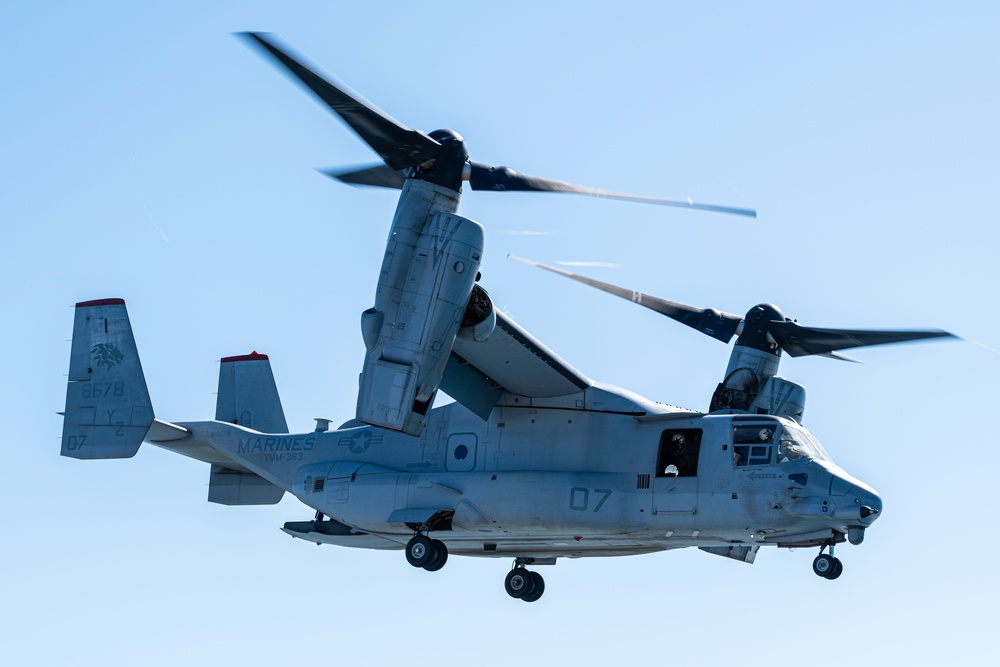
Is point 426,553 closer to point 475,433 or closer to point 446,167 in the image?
point 475,433

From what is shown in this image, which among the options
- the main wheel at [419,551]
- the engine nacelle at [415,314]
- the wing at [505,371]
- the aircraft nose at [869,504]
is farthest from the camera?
the main wheel at [419,551]

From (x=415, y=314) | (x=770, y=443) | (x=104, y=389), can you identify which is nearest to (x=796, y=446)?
(x=770, y=443)

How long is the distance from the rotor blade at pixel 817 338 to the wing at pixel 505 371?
13.8 feet

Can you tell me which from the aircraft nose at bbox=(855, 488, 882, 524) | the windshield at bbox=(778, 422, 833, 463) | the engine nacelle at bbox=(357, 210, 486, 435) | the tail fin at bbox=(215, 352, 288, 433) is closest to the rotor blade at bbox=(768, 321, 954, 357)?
the windshield at bbox=(778, 422, 833, 463)

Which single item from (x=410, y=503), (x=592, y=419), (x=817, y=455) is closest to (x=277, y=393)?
(x=410, y=503)

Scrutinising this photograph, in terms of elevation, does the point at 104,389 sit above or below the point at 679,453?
above

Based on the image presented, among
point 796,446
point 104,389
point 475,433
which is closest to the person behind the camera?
point 796,446

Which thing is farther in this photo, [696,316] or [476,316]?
[696,316]

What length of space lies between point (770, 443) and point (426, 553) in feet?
17.8

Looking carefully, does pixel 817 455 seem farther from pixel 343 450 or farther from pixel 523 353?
pixel 343 450

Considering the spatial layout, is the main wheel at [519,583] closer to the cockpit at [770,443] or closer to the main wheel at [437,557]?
the main wheel at [437,557]

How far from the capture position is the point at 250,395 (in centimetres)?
2708

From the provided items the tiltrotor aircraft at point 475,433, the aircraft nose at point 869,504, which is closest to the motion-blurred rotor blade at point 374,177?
the tiltrotor aircraft at point 475,433

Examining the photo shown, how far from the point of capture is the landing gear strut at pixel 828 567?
20.9 metres
